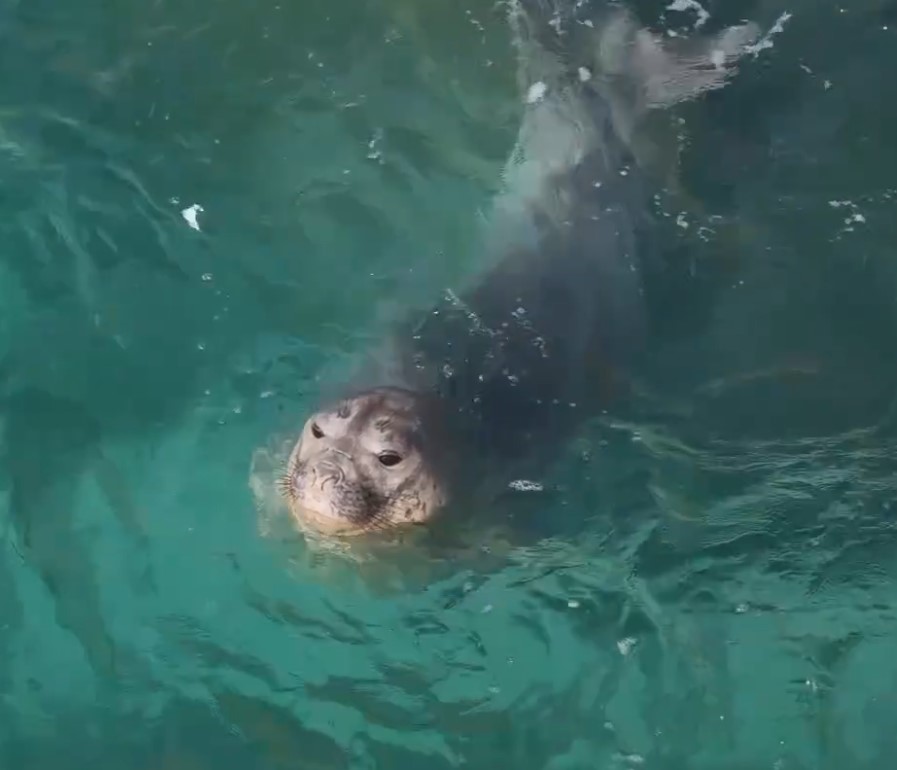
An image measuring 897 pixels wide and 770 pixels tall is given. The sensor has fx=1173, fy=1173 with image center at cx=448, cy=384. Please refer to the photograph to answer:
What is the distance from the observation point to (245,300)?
1004 cm

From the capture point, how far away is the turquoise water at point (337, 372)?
834 centimetres

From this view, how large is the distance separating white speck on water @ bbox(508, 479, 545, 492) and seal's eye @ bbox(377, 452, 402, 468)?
103 cm

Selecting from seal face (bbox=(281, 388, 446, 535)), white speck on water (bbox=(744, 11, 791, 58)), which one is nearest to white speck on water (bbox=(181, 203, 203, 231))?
seal face (bbox=(281, 388, 446, 535))

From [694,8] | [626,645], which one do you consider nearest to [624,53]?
[694,8]

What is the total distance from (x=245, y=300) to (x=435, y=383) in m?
1.81

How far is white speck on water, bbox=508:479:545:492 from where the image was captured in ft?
30.6

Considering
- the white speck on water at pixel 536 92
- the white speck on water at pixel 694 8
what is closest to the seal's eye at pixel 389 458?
the white speck on water at pixel 536 92

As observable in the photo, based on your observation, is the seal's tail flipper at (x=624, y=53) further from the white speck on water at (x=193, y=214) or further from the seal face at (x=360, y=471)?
the seal face at (x=360, y=471)

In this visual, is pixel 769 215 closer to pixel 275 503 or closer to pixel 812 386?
pixel 812 386

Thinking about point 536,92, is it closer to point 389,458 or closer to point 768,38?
point 768,38

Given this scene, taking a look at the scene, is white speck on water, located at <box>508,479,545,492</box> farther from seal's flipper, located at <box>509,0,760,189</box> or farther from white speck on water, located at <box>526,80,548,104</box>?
white speck on water, located at <box>526,80,548,104</box>

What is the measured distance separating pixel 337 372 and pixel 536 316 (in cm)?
180

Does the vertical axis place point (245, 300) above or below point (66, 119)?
below

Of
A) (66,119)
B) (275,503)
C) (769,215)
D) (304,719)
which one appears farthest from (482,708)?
(66,119)
